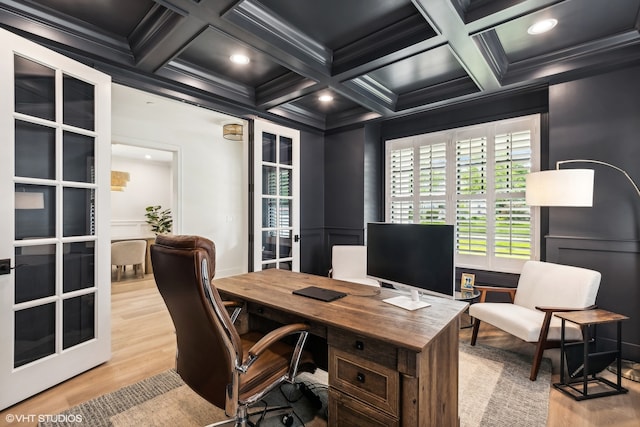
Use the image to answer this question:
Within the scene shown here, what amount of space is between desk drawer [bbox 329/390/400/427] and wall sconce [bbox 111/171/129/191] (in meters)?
7.13

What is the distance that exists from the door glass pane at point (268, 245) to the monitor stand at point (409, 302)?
6.97 feet

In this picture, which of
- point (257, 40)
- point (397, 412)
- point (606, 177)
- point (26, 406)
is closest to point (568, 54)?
point (606, 177)

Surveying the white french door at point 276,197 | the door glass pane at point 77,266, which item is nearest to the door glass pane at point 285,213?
the white french door at point 276,197

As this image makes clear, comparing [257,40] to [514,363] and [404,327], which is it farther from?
[514,363]

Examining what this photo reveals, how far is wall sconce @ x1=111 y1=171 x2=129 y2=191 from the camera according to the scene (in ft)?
22.2

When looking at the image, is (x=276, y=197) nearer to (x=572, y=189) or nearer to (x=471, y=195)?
(x=471, y=195)

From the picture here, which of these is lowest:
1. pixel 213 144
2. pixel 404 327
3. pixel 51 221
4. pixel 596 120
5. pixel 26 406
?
pixel 26 406

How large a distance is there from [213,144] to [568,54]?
499 centimetres

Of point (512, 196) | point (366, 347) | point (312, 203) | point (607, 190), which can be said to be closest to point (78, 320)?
point (366, 347)

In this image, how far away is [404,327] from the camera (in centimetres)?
138

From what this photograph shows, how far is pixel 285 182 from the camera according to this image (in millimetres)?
3939

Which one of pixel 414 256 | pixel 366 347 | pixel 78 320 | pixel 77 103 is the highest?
pixel 77 103

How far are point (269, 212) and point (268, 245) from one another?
0.40 m

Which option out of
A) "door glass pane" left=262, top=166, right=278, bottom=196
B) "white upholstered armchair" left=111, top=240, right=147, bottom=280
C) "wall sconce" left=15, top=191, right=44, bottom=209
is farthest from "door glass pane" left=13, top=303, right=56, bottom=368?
"white upholstered armchair" left=111, top=240, right=147, bottom=280
